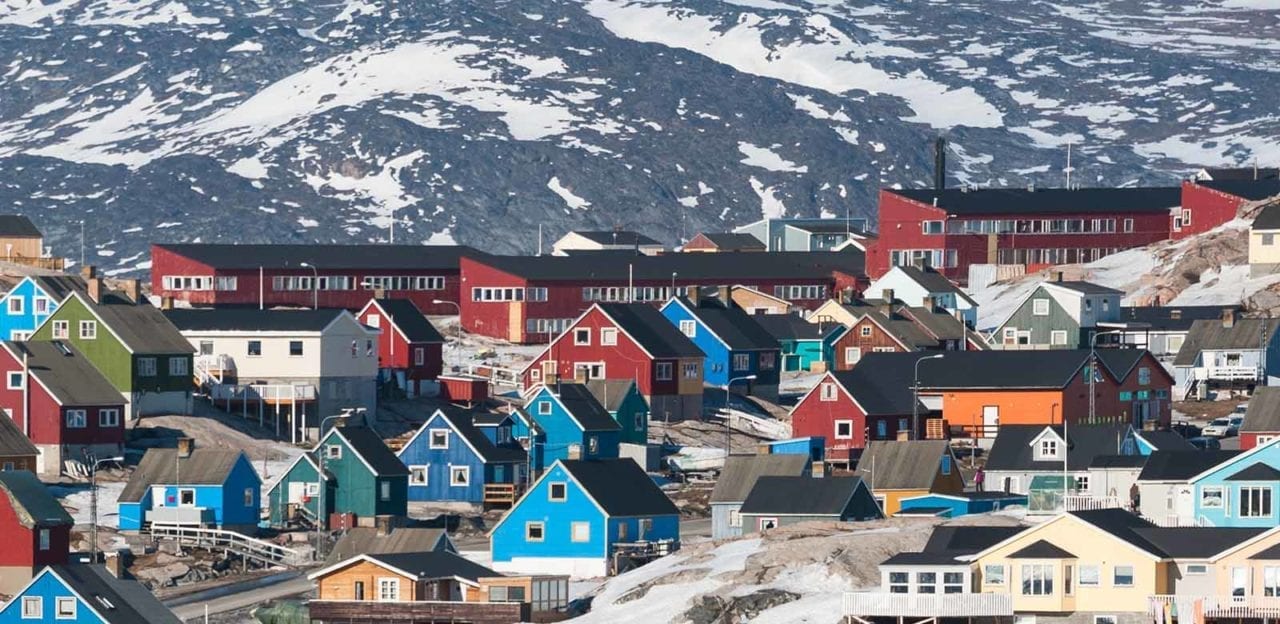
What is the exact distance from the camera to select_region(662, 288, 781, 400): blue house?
13425 cm

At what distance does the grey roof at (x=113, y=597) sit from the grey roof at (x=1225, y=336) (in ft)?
204

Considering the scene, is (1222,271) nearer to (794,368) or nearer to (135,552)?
(794,368)

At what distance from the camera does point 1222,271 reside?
509 ft

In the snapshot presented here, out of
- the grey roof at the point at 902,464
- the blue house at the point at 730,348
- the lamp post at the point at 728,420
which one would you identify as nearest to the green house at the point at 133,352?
the lamp post at the point at 728,420

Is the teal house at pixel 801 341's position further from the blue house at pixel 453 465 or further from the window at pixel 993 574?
the window at pixel 993 574

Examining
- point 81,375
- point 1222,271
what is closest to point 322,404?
point 81,375

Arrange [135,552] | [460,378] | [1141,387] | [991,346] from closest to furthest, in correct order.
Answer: [135,552], [1141,387], [460,378], [991,346]

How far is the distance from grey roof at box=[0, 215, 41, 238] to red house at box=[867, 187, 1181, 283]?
4245cm

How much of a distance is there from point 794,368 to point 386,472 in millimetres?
44353

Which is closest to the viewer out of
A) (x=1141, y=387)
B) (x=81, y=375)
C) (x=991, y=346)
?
(x=81, y=375)

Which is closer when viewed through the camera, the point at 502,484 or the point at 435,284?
the point at 502,484

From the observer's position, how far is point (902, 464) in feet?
329

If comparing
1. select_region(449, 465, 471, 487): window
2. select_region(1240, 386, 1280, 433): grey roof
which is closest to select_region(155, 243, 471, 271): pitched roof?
select_region(449, 465, 471, 487): window

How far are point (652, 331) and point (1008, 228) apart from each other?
50962mm
